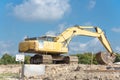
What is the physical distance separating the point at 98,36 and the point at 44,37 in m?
8.97

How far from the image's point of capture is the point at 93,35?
47.8m

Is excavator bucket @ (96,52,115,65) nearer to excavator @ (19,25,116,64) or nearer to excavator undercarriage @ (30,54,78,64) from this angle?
excavator @ (19,25,116,64)

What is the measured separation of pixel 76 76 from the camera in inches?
971

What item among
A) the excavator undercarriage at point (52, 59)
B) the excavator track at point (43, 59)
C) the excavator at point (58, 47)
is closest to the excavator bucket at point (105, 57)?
the excavator at point (58, 47)

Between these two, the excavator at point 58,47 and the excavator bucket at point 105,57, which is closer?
the excavator at point 58,47

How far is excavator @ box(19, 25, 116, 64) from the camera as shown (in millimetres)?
41531

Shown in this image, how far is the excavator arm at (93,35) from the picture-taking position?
147 ft

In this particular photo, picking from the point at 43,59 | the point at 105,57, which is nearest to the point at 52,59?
the point at 43,59

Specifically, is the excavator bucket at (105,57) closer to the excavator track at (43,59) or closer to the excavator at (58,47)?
the excavator at (58,47)

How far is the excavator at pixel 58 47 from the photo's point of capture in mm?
41531

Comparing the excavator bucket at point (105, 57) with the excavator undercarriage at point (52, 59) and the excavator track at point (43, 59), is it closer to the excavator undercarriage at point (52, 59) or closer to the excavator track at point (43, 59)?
the excavator undercarriage at point (52, 59)

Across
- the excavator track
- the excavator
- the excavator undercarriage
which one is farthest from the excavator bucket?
the excavator track

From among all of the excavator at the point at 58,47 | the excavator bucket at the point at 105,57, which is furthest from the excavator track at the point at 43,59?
the excavator bucket at the point at 105,57

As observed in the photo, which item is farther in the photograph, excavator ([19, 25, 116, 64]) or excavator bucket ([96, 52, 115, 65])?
excavator bucket ([96, 52, 115, 65])
